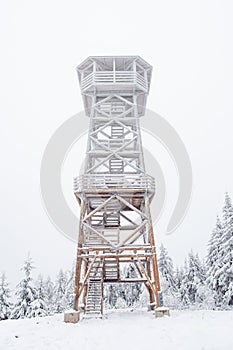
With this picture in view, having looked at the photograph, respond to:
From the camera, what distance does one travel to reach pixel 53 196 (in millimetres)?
18391

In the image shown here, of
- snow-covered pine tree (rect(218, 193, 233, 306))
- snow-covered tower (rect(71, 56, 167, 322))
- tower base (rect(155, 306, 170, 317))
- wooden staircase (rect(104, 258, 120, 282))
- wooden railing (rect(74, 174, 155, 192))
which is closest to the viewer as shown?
tower base (rect(155, 306, 170, 317))

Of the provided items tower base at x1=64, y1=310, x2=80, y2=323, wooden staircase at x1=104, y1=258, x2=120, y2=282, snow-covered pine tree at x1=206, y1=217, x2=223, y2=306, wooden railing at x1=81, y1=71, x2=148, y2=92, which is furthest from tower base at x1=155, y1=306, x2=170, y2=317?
wooden railing at x1=81, y1=71, x2=148, y2=92

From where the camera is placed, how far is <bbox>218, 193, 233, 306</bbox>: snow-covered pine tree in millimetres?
22175

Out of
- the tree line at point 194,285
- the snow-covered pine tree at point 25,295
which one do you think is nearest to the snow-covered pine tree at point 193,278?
the tree line at point 194,285

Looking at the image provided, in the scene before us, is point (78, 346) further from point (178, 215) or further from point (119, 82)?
point (119, 82)

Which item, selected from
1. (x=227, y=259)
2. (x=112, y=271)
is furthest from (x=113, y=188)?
(x=227, y=259)

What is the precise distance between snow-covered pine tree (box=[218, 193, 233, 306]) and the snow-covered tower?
27.4 feet

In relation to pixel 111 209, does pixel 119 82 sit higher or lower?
higher

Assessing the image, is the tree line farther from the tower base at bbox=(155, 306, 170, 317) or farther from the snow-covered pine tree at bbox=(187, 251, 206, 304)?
the tower base at bbox=(155, 306, 170, 317)

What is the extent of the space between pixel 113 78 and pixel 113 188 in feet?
27.1

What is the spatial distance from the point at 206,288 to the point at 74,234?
49.3 feet

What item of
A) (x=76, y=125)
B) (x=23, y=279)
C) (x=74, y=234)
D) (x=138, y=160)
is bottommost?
(x=23, y=279)

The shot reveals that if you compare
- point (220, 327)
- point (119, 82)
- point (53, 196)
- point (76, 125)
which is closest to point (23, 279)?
point (53, 196)

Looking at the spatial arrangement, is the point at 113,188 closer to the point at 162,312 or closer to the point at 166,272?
the point at 162,312
